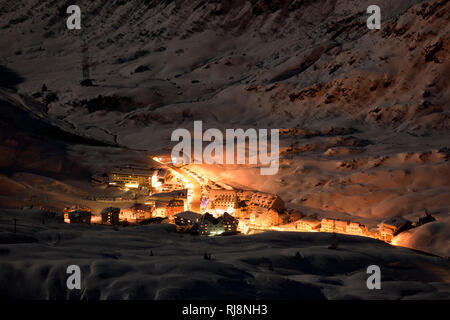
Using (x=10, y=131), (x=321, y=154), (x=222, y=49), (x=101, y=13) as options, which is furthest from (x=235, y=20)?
(x=10, y=131)

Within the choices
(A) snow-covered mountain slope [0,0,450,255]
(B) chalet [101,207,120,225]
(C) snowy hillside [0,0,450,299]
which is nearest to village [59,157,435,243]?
(B) chalet [101,207,120,225]

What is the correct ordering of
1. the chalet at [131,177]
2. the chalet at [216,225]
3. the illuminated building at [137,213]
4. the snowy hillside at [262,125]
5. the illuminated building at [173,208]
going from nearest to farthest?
the snowy hillside at [262,125] < the chalet at [216,225] < the illuminated building at [137,213] < the illuminated building at [173,208] < the chalet at [131,177]

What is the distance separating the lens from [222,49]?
280ft

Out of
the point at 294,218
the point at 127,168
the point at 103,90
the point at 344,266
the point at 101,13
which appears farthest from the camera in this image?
the point at 101,13

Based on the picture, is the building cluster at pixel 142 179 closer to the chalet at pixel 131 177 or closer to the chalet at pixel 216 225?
the chalet at pixel 131 177

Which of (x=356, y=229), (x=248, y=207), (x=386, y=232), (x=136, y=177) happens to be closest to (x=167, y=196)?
(x=136, y=177)

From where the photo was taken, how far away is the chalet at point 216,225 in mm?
26219

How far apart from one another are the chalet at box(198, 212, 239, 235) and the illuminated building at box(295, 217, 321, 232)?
413cm

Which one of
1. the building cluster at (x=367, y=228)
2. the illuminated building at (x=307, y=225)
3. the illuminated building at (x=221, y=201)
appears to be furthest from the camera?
the illuminated building at (x=221, y=201)

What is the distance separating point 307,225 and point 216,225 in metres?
5.79

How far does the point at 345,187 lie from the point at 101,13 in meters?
109

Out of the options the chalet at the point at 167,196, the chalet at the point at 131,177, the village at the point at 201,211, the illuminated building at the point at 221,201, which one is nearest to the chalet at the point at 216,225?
the village at the point at 201,211

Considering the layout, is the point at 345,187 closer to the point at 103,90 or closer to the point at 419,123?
the point at 419,123

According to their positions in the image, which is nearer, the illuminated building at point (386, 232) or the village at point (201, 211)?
the illuminated building at point (386, 232)
